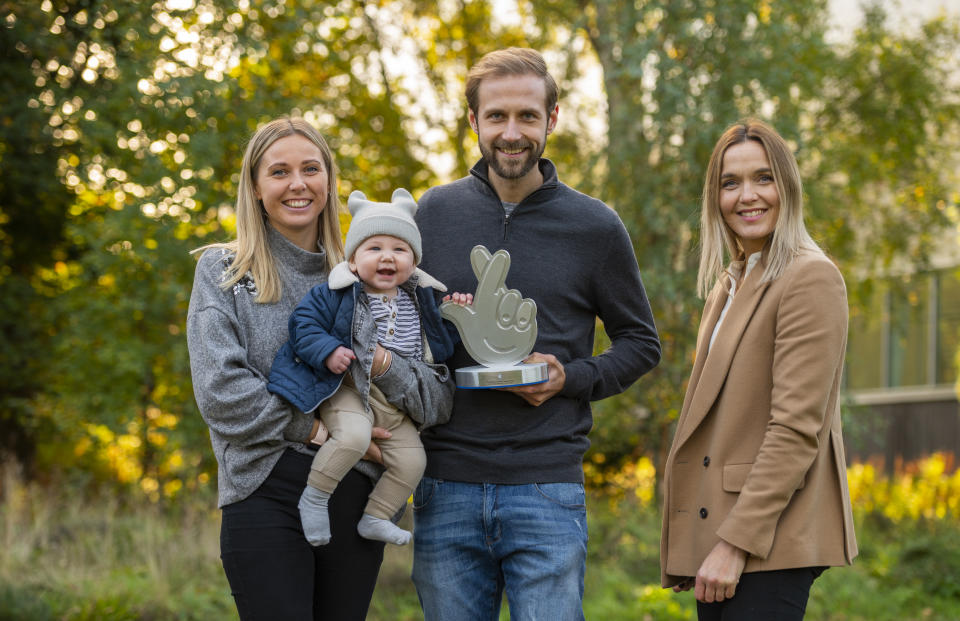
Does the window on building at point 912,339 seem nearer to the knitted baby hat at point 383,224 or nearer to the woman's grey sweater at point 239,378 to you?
the knitted baby hat at point 383,224

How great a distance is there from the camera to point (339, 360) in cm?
297

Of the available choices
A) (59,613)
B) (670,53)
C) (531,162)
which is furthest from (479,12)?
(531,162)

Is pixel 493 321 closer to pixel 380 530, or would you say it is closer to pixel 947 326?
pixel 380 530

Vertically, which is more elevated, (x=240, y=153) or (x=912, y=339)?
(x=240, y=153)

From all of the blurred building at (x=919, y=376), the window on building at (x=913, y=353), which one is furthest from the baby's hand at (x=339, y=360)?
the window on building at (x=913, y=353)

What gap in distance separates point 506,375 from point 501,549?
1.96 feet

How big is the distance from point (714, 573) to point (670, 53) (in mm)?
8089

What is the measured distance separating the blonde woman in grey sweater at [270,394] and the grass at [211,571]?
386 cm

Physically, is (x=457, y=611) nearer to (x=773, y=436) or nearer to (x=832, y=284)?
(x=773, y=436)

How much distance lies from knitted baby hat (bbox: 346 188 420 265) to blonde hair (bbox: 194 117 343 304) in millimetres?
124

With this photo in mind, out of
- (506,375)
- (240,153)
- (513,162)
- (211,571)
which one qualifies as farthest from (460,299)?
(240,153)

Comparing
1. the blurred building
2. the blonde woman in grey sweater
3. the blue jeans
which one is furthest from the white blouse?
the blurred building

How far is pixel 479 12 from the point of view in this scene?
15.2m

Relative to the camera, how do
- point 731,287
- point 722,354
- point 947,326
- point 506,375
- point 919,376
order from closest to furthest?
1. point 722,354
2. point 506,375
3. point 731,287
4. point 947,326
5. point 919,376
